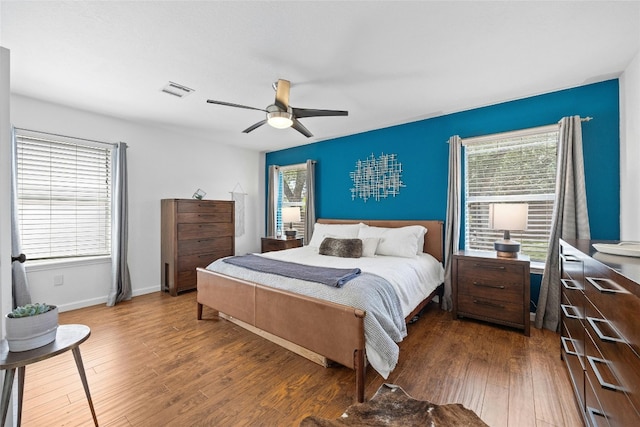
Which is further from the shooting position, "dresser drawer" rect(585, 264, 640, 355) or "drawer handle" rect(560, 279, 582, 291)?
"drawer handle" rect(560, 279, 582, 291)

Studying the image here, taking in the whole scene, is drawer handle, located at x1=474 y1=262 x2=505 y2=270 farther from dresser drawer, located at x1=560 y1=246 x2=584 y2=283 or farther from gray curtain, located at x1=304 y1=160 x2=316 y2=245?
gray curtain, located at x1=304 y1=160 x2=316 y2=245

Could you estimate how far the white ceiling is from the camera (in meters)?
1.71

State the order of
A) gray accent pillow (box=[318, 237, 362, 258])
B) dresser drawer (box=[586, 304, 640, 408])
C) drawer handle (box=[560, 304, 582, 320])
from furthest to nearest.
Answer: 1. gray accent pillow (box=[318, 237, 362, 258])
2. drawer handle (box=[560, 304, 582, 320])
3. dresser drawer (box=[586, 304, 640, 408])

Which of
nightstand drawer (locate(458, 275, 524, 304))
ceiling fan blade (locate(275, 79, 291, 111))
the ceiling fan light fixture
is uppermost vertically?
ceiling fan blade (locate(275, 79, 291, 111))

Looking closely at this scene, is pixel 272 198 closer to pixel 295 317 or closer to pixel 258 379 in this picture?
pixel 295 317

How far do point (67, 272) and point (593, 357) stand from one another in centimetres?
488

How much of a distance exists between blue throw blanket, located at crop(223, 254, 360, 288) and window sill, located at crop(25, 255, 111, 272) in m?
2.00

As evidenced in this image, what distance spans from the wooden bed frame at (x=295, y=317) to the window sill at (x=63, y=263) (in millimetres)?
1715

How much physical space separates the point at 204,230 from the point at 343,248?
235cm

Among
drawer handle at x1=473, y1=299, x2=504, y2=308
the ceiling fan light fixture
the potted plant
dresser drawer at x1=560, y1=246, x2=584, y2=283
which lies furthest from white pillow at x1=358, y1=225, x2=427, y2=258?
the potted plant

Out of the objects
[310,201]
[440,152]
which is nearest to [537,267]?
[440,152]

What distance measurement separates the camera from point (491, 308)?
2.80 metres

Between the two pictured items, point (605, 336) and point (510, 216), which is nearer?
point (605, 336)

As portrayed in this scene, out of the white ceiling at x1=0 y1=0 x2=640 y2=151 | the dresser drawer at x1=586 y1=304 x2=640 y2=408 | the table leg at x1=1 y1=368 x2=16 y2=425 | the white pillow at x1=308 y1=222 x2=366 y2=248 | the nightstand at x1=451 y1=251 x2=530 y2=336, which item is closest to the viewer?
the dresser drawer at x1=586 y1=304 x2=640 y2=408
